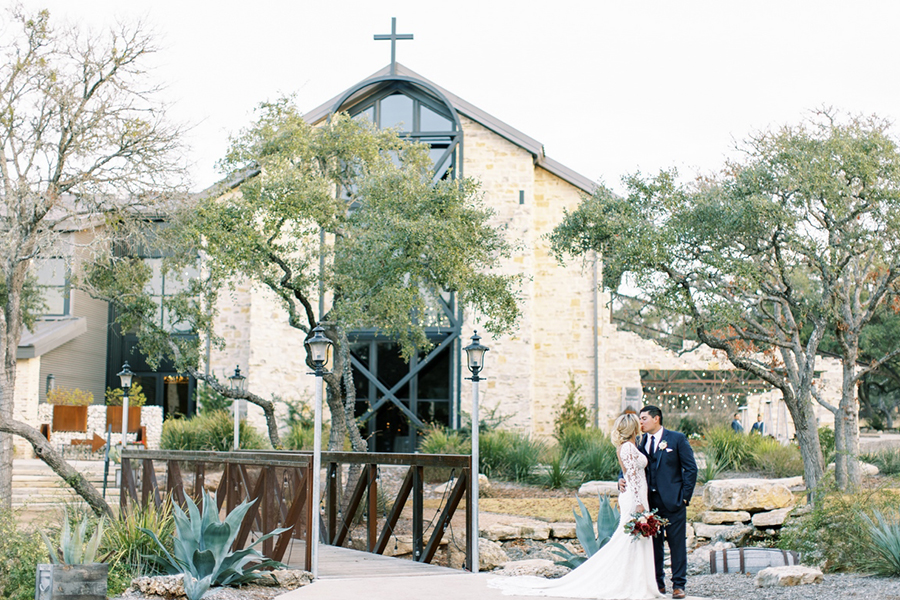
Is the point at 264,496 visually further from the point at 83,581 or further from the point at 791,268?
the point at 791,268

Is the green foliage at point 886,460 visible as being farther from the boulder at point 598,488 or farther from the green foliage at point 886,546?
the green foliage at point 886,546

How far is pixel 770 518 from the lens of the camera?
11.6 m

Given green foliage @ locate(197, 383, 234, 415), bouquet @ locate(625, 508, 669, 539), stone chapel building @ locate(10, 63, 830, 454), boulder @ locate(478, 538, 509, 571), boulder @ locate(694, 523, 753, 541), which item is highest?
stone chapel building @ locate(10, 63, 830, 454)

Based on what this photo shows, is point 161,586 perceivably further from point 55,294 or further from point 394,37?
point 55,294

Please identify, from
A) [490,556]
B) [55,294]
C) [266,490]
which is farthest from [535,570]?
[55,294]

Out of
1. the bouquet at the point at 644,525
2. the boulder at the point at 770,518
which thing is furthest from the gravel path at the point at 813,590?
the boulder at the point at 770,518

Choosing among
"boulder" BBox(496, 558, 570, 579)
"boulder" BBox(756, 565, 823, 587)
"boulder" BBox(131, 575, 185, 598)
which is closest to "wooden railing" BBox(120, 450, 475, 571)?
"boulder" BBox(496, 558, 570, 579)

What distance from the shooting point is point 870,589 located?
7.11 m

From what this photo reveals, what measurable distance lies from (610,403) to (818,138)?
9923mm

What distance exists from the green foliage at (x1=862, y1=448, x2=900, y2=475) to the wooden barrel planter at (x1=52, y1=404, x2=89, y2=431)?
17872 millimetres

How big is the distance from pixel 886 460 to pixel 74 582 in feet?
53.1

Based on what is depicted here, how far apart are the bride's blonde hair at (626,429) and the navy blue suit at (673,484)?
0.25 m

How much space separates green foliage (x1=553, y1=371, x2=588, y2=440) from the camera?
822 inches

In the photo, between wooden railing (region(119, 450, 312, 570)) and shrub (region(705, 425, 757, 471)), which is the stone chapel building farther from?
wooden railing (region(119, 450, 312, 570))
